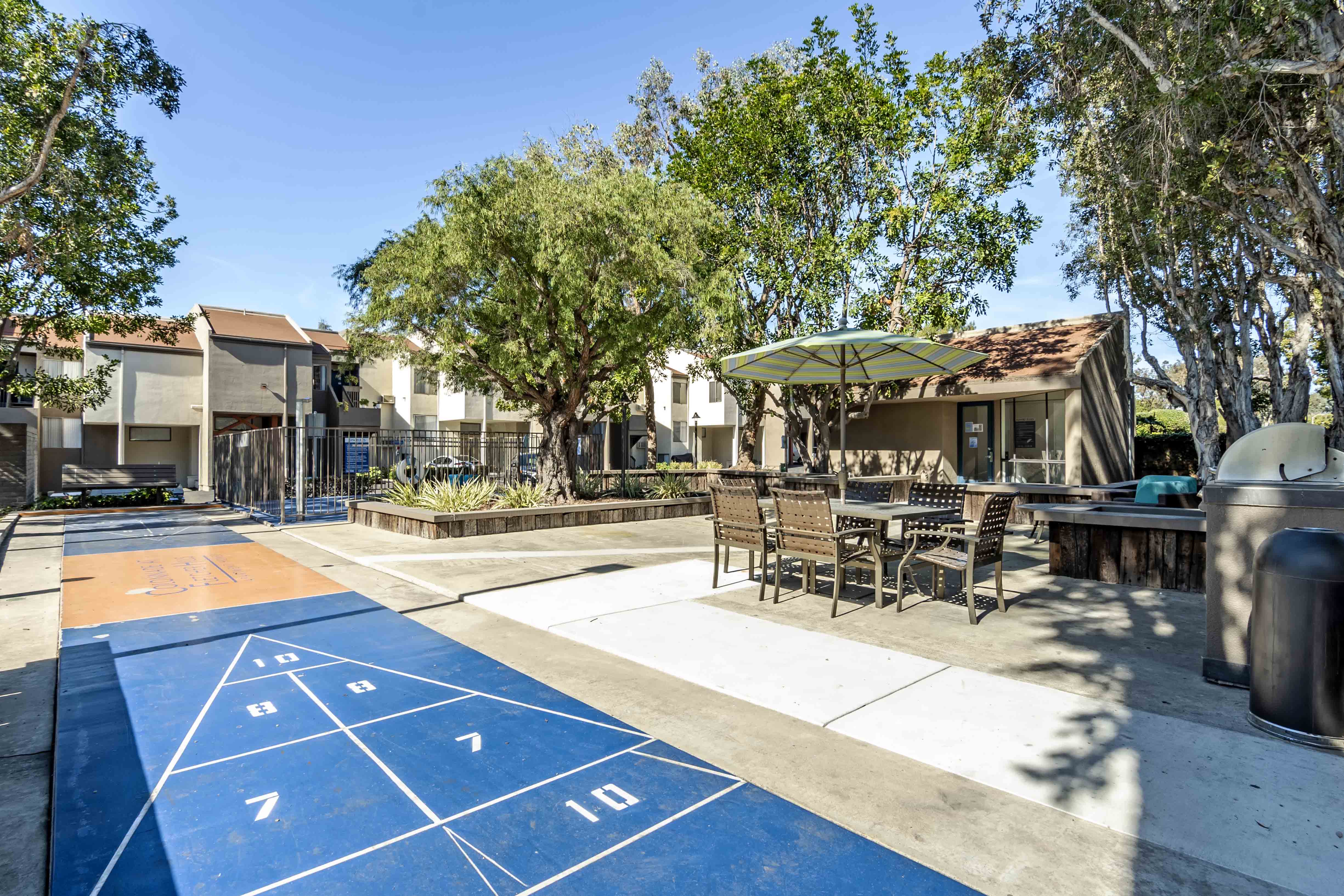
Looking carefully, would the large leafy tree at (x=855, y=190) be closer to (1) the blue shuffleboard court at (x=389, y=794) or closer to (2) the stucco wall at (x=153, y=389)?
(1) the blue shuffleboard court at (x=389, y=794)

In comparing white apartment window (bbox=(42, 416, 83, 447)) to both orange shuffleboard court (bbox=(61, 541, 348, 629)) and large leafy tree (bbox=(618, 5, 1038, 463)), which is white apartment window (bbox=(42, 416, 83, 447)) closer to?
orange shuffleboard court (bbox=(61, 541, 348, 629))

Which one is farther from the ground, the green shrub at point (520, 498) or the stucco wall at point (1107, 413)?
the stucco wall at point (1107, 413)

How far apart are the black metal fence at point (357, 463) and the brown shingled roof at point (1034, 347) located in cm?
1021

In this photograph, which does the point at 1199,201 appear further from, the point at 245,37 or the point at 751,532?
the point at 245,37

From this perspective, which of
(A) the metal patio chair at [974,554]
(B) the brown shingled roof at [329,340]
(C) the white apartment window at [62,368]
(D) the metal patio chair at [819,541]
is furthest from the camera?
(B) the brown shingled roof at [329,340]

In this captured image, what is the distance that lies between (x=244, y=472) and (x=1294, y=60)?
22.9m

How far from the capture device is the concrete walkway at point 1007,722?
2879 mm

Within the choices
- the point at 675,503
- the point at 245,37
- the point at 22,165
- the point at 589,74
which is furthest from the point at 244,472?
the point at 589,74

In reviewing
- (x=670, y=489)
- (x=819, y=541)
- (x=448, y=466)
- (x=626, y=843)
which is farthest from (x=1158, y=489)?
(x=448, y=466)

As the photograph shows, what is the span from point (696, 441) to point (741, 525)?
31384mm

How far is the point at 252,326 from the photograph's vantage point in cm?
2969

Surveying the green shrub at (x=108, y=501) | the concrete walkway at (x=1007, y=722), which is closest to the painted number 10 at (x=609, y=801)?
the concrete walkway at (x=1007, y=722)

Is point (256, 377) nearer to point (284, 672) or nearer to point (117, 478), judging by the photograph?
point (117, 478)

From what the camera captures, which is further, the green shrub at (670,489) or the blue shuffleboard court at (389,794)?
the green shrub at (670,489)
